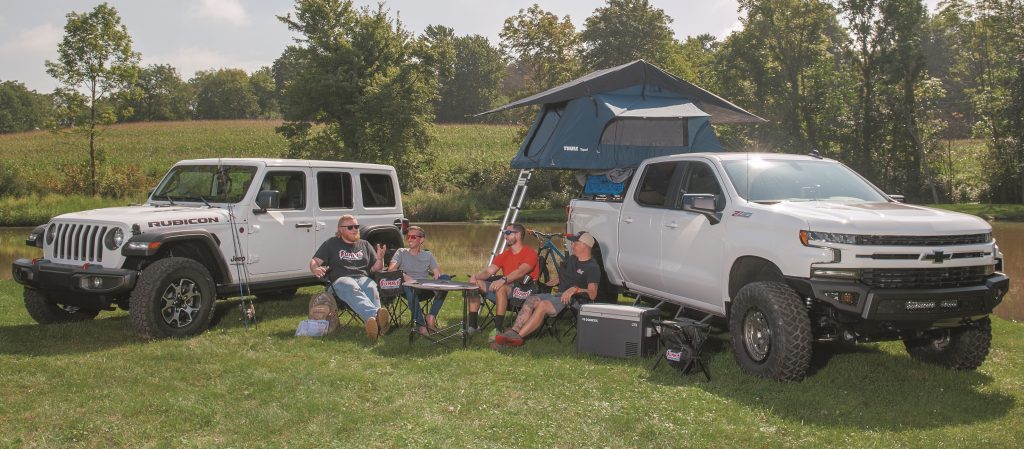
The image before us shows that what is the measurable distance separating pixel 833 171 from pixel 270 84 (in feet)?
347

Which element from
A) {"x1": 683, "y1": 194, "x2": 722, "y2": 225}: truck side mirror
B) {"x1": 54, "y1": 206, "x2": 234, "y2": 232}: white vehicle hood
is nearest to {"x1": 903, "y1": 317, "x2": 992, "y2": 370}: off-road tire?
{"x1": 683, "y1": 194, "x2": 722, "y2": 225}: truck side mirror

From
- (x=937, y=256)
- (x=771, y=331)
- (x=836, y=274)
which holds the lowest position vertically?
(x=771, y=331)

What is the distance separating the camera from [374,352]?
807cm

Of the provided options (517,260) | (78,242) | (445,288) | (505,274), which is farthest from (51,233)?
(517,260)

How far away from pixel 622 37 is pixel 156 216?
43742mm

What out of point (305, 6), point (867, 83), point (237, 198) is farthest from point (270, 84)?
point (237, 198)

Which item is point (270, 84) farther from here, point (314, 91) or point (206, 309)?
point (206, 309)

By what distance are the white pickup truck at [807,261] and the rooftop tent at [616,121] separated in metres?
2.79

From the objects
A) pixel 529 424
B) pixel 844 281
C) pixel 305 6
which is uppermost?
pixel 305 6

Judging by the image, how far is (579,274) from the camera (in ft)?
28.3

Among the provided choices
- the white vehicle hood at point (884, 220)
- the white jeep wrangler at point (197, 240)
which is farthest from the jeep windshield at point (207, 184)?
the white vehicle hood at point (884, 220)

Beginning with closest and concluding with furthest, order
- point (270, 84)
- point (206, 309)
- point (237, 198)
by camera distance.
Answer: point (206, 309)
point (237, 198)
point (270, 84)

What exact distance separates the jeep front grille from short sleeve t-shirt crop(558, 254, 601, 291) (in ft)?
15.1

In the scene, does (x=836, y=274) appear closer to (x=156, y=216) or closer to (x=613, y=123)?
(x=613, y=123)
